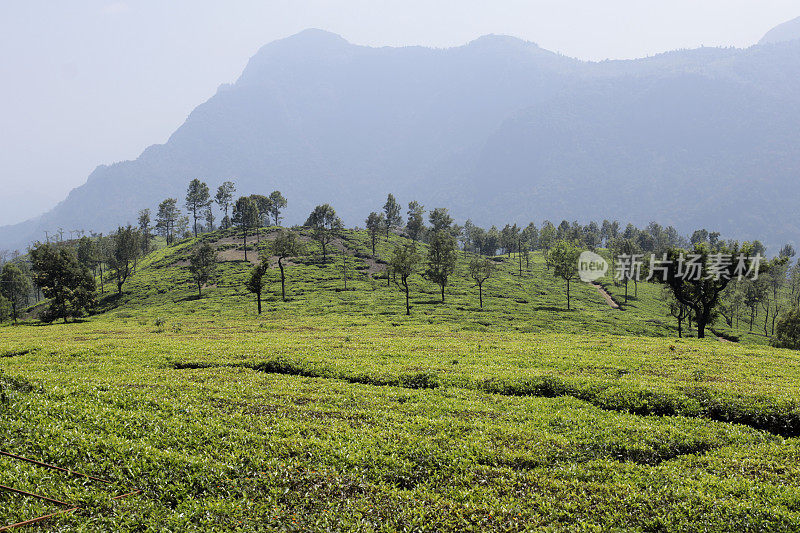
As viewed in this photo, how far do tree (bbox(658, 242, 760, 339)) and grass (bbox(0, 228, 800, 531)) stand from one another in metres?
24.2

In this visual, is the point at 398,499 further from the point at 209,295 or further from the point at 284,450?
the point at 209,295

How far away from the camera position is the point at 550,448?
624 inches

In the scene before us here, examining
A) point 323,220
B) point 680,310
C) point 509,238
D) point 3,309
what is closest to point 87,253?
point 3,309

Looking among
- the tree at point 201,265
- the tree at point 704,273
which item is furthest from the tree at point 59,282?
the tree at point 704,273

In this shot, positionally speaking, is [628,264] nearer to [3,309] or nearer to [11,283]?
[3,309]

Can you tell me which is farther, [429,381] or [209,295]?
[209,295]

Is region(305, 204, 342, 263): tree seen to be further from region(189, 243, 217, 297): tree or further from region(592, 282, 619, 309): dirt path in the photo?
region(592, 282, 619, 309): dirt path

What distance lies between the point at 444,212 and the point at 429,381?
165m

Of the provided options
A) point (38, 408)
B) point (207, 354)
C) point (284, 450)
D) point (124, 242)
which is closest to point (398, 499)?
point (284, 450)

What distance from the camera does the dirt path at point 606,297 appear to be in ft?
359

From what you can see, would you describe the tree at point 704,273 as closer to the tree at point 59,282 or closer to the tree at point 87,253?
the tree at point 59,282

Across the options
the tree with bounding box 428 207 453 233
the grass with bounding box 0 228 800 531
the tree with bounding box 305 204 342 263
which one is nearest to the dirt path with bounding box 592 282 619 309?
the tree with bounding box 428 207 453 233

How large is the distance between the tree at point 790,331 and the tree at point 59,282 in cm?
13129

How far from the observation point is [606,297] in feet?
393
